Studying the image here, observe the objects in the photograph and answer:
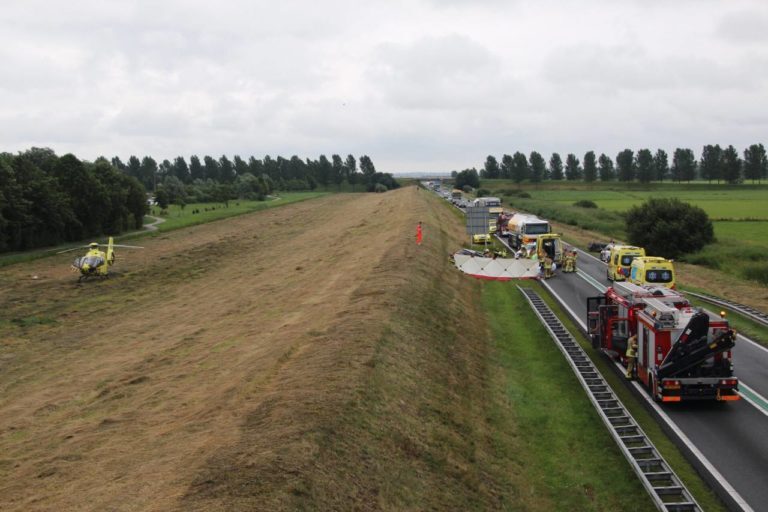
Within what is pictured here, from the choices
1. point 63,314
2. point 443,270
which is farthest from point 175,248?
point 443,270

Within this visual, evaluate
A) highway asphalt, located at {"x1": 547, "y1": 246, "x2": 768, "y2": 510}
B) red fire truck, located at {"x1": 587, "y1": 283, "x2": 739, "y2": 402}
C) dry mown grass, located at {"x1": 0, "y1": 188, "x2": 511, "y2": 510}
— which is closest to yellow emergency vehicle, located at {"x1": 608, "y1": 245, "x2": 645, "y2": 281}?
dry mown grass, located at {"x1": 0, "y1": 188, "x2": 511, "y2": 510}

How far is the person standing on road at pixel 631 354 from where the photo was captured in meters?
22.2

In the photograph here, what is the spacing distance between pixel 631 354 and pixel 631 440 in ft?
17.9

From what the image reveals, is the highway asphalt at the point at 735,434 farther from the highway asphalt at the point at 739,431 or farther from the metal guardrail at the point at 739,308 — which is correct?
the metal guardrail at the point at 739,308

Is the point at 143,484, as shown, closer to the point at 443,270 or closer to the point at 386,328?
the point at 386,328

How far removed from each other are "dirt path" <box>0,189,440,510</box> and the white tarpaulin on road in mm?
5311

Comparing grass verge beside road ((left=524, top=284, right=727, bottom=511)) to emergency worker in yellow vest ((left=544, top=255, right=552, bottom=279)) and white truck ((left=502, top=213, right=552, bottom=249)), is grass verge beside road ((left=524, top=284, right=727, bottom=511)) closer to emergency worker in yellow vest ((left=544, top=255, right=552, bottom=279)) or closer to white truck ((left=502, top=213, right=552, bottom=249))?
emergency worker in yellow vest ((left=544, top=255, right=552, bottom=279))

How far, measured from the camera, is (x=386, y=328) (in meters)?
24.7

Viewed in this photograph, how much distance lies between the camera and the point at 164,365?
26.5m

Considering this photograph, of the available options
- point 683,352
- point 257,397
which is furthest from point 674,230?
point 257,397

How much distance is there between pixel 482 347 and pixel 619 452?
10775 mm

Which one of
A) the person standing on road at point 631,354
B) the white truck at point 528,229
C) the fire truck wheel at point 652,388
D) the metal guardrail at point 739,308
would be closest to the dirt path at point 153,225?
the white truck at point 528,229

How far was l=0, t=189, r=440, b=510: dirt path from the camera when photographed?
50.9ft

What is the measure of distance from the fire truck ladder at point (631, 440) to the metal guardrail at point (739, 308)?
34.9 ft
